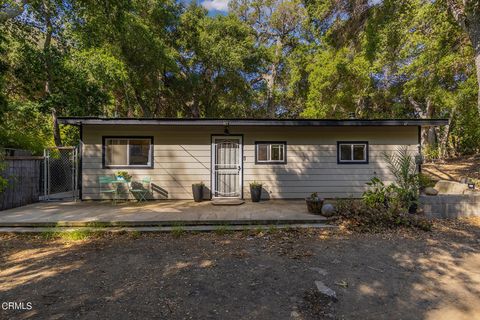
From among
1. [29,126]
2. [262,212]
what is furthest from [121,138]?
[29,126]

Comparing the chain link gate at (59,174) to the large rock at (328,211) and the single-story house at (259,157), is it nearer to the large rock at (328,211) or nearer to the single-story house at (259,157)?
the single-story house at (259,157)

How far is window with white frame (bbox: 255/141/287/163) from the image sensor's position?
770cm

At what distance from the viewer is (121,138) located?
7465 millimetres

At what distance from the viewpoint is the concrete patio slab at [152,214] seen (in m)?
5.14

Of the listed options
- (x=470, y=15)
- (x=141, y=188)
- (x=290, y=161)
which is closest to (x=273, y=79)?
(x=290, y=161)

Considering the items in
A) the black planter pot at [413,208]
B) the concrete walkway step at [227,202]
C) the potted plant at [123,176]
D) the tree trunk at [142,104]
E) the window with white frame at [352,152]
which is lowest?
the concrete walkway step at [227,202]

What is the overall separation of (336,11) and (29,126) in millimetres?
14872

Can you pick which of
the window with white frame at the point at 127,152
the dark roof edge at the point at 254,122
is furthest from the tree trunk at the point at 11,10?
the window with white frame at the point at 127,152

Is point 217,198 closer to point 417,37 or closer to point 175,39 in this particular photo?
point 417,37

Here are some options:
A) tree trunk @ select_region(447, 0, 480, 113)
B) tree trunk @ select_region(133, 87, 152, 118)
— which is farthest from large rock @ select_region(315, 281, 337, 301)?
tree trunk @ select_region(133, 87, 152, 118)

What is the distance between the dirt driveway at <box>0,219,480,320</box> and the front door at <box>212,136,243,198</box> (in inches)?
114

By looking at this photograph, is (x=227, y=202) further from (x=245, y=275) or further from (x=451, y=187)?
(x=451, y=187)

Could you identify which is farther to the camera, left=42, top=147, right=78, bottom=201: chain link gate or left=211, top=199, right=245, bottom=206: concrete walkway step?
left=42, top=147, right=78, bottom=201: chain link gate

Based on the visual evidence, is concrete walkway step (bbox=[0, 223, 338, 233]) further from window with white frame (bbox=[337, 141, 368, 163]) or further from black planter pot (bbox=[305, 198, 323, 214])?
window with white frame (bbox=[337, 141, 368, 163])
